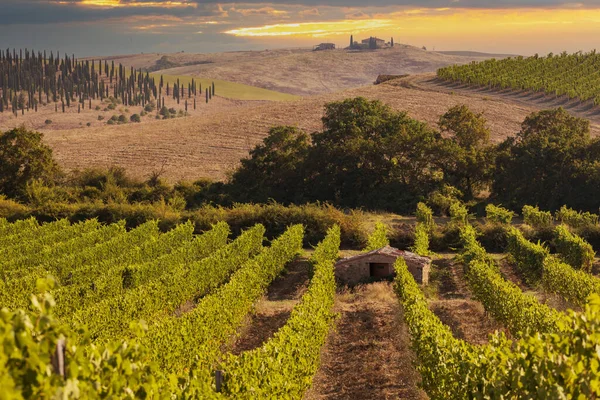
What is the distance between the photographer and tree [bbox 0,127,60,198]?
5441 cm

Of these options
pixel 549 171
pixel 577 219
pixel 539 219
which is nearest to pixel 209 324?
pixel 539 219

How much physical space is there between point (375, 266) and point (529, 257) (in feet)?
23.8

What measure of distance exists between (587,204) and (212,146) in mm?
42323

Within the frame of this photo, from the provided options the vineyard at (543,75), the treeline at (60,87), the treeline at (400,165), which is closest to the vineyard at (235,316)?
the treeline at (400,165)

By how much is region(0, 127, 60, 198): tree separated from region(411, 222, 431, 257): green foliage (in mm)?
31770

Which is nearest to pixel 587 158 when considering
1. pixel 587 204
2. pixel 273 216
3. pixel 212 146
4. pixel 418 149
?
pixel 587 204

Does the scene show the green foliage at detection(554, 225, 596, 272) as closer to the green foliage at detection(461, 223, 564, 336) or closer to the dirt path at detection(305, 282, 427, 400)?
the green foliage at detection(461, 223, 564, 336)

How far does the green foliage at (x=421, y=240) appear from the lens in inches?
1455

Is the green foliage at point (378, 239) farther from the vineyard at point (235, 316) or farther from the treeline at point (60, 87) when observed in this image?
the treeline at point (60, 87)

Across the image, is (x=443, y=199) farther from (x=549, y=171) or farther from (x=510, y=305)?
(x=510, y=305)

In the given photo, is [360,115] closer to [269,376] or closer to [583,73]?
[269,376]

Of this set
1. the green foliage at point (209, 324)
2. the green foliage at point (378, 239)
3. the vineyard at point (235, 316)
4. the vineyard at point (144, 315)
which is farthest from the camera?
the green foliage at point (378, 239)

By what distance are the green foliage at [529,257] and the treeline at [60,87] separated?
13749 centimetres

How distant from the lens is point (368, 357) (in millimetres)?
20328
